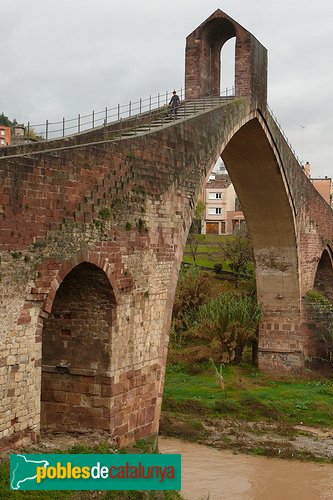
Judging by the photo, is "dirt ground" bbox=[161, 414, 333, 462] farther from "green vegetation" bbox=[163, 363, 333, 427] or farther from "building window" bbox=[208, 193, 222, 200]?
"building window" bbox=[208, 193, 222, 200]

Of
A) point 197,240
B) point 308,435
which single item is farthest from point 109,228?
point 197,240

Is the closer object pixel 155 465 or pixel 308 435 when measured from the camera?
pixel 155 465

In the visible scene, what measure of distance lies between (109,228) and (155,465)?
3.20m

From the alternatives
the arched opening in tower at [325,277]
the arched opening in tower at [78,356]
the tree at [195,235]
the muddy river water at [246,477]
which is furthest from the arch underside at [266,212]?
the arched opening in tower at [78,356]

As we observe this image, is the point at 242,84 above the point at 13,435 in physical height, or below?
above

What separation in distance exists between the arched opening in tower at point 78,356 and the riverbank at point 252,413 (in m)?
4.48

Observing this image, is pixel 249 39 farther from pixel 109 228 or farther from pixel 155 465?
pixel 155 465

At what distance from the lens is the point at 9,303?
7324 mm

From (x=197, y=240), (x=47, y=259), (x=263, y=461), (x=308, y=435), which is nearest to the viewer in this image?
(x=47, y=259)

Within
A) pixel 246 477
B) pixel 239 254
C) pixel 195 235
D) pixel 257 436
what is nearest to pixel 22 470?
pixel 246 477

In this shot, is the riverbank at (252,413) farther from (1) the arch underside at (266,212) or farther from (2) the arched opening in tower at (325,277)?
(2) the arched opening in tower at (325,277)

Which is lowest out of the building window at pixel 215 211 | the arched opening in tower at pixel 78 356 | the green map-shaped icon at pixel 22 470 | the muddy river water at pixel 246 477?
the muddy river water at pixel 246 477

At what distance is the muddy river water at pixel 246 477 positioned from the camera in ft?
36.8

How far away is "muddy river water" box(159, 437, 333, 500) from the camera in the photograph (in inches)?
441
